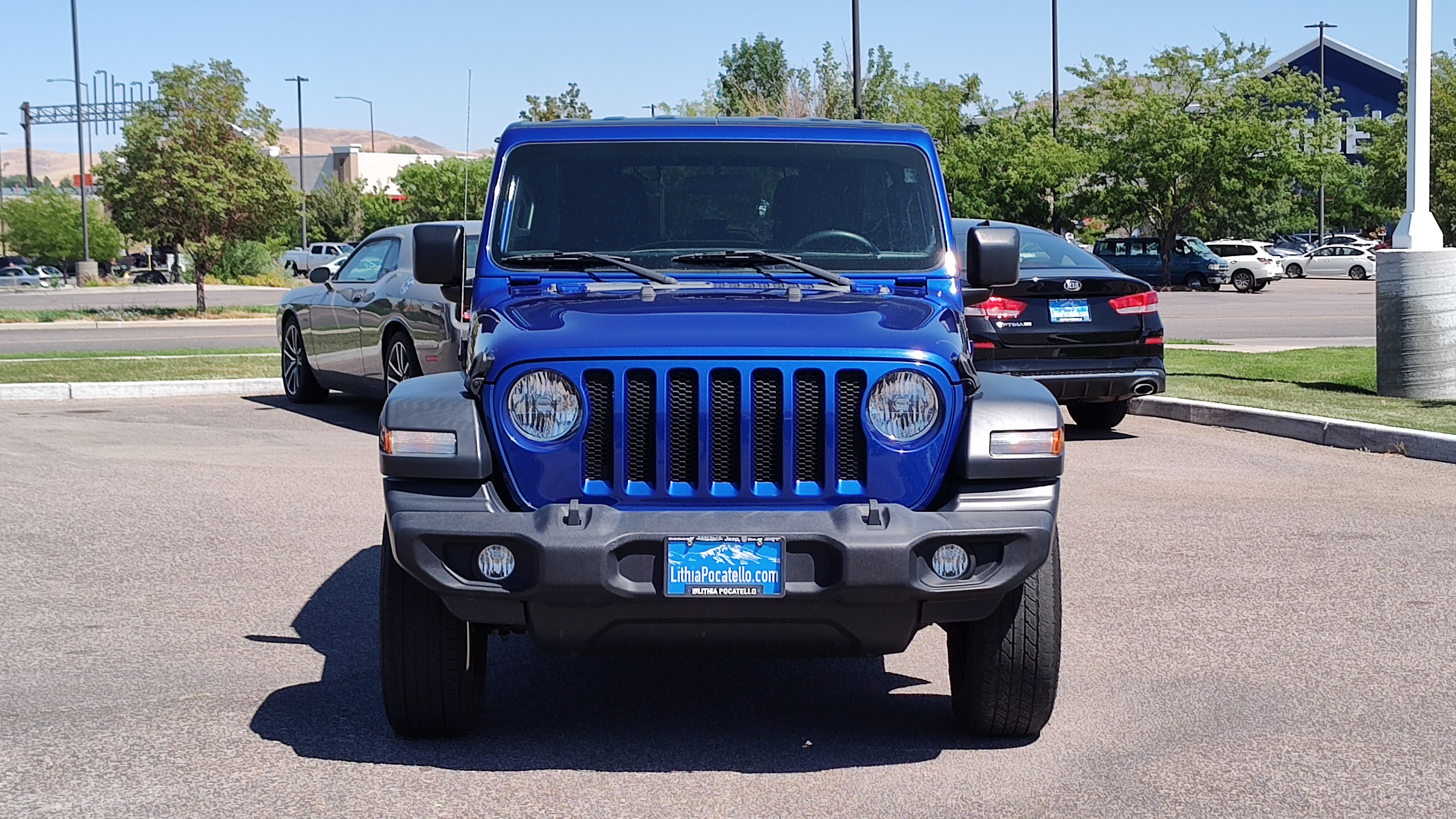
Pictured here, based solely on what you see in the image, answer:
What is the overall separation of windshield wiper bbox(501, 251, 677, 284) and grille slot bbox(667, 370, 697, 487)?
1.01 m

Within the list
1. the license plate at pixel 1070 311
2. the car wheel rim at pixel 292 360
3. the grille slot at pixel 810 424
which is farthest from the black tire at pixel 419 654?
the car wheel rim at pixel 292 360

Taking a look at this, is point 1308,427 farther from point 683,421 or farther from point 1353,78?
point 1353,78

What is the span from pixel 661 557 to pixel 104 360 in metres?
16.3

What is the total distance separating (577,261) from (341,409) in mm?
9515

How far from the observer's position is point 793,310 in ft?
16.2

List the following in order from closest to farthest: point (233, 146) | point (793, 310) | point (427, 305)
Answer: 1. point (793, 310)
2. point (427, 305)
3. point (233, 146)

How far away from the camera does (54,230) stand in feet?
253

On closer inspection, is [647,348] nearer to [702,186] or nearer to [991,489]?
[991,489]

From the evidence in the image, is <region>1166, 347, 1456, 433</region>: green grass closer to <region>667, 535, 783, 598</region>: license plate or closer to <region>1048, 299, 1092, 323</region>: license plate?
<region>1048, 299, 1092, 323</region>: license plate

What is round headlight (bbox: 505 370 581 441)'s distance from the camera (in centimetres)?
461

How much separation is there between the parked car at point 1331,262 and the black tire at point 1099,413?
44.3 meters

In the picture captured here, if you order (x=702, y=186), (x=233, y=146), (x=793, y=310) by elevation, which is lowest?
(x=793, y=310)

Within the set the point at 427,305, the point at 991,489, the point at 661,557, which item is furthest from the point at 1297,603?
the point at 427,305

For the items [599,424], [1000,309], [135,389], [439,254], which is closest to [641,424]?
[599,424]
